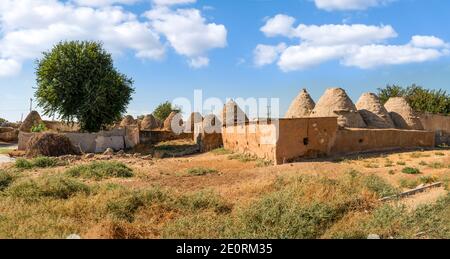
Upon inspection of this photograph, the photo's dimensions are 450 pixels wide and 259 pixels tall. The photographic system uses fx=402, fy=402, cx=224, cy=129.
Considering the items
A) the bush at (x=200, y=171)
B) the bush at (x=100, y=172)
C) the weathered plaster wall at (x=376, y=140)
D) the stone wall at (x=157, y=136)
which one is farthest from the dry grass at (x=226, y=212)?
the stone wall at (x=157, y=136)

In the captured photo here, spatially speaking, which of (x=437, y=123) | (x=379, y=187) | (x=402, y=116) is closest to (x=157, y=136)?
(x=402, y=116)

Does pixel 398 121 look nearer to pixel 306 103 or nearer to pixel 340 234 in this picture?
pixel 306 103

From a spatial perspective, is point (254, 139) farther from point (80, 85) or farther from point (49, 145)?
point (80, 85)

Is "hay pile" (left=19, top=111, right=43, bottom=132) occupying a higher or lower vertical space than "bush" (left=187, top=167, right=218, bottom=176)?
higher

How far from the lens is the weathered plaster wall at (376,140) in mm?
18219

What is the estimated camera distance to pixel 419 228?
5871mm

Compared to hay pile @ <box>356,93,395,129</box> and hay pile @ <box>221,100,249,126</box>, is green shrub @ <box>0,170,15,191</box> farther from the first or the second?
hay pile @ <box>356,93,395,129</box>

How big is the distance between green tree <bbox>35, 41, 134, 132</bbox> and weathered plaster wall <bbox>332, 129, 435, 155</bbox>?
15.4 metres

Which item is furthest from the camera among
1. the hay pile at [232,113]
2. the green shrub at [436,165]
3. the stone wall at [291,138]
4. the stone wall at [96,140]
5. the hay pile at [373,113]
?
the hay pile at [232,113]

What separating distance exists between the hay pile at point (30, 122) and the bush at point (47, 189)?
86.1 ft

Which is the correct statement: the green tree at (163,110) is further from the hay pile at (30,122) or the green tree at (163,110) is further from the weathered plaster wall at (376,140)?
the weathered plaster wall at (376,140)

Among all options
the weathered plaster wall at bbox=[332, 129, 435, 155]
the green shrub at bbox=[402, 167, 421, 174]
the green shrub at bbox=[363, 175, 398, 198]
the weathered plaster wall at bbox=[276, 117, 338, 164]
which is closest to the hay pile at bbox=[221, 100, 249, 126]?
the weathered plaster wall at bbox=[332, 129, 435, 155]

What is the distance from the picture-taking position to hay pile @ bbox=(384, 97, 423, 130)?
81.1 ft
